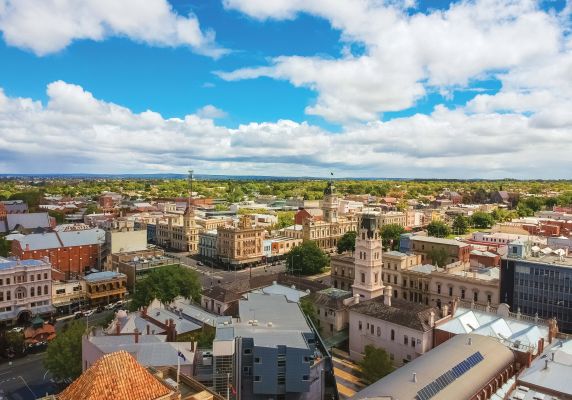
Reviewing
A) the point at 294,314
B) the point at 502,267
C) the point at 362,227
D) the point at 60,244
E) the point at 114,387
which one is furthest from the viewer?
the point at 60,244

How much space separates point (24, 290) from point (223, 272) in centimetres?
4726

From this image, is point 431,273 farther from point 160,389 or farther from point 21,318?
point 21,318

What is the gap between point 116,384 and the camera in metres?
21.5

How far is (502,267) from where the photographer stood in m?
→ 66.7

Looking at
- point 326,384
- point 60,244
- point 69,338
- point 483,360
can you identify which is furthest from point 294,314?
point 60,244

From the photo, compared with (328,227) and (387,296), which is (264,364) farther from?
(328,227)

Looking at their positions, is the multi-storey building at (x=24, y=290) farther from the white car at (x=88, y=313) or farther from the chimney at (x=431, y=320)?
the chimney at (x=431, y=320)

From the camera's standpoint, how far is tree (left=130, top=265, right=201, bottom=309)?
223 ft

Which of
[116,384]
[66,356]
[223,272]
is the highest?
[116,384]

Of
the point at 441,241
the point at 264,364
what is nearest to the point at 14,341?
the point at 264,364

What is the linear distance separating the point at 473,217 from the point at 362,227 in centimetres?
12245

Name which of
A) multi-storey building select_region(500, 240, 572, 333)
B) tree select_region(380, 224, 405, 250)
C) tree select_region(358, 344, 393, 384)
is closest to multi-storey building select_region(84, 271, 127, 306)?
tree select_region(358, 344, 393, 384)

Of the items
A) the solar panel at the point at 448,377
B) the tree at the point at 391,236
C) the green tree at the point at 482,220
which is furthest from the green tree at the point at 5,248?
the green tree at the point at 482,220

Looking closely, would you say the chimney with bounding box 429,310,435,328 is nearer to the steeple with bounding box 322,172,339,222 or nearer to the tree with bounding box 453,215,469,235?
the steeple with bounding box 322,172,339,222
